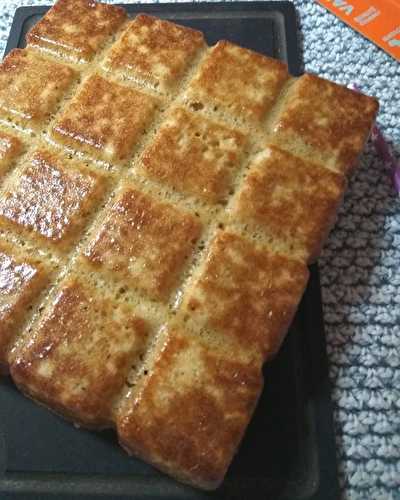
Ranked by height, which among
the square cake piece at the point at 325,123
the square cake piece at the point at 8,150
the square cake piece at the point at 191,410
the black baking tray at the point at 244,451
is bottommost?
the black baking tray at the point at 244,451

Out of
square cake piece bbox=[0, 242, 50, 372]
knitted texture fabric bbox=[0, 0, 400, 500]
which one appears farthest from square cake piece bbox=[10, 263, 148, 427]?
knitted texture fabric bbox=[0, 0, 400, 500]

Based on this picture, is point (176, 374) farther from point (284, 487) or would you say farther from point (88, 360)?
point (284, 487)

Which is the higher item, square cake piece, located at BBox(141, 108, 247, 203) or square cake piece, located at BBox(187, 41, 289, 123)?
square cake piece, located at BBox(187, 41, 289, 123)

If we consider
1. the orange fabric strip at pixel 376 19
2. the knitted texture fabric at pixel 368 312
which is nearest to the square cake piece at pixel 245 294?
the knitted texture fabric at pixel 368 312

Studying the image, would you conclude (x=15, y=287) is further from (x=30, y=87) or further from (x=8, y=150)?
(x=30, y=87)

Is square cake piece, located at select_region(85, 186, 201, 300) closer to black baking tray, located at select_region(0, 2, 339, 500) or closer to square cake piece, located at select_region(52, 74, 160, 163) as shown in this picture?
square cake piece, located at select_region(52, 74, 160, 163)

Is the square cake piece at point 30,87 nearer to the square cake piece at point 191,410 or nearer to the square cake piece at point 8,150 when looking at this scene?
the square cake piece at point 8,150

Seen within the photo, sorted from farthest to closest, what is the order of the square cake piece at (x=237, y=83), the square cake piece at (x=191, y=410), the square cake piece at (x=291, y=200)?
the square cake piece at (x=237, y=83) < the square cake piece at (x=291, y=200) < the square cake piece at (x=191, y=410)

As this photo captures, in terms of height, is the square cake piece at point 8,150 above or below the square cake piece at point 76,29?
below
